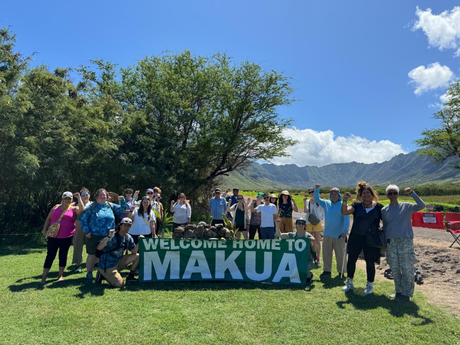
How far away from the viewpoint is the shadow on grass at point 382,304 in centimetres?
446

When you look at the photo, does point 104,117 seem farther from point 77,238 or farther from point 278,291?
point 278,291

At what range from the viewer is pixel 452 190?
Answer: 74.9 metres

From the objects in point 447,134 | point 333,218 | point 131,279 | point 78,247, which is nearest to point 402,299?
point 333,218

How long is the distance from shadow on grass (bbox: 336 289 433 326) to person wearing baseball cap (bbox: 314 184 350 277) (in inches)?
47.3

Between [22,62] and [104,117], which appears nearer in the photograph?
[22,62]

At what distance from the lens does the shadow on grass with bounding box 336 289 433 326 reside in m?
4.46

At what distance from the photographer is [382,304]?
486cm

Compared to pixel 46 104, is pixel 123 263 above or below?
below

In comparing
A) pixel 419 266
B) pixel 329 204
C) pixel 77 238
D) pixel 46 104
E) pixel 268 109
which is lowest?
pixel 419 266

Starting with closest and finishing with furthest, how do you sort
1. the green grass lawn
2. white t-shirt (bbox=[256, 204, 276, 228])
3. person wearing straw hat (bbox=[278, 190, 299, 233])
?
1. the green grass lawn
2. white t-shirt (bbox=[256, 204, 276, 228])
3. person wearing straw hat (bbox=[278, 190, 299, 233])

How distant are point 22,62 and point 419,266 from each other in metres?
15.7

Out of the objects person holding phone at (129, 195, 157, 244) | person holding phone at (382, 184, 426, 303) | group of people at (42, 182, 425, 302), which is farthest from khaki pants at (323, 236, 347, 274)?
person holding phone at (129, 195, 157, 244)

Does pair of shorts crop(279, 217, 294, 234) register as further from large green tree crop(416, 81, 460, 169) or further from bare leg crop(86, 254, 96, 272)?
large green tree crop(416, 81, 460, 169)

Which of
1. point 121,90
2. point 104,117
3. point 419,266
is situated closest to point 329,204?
point 419,266
